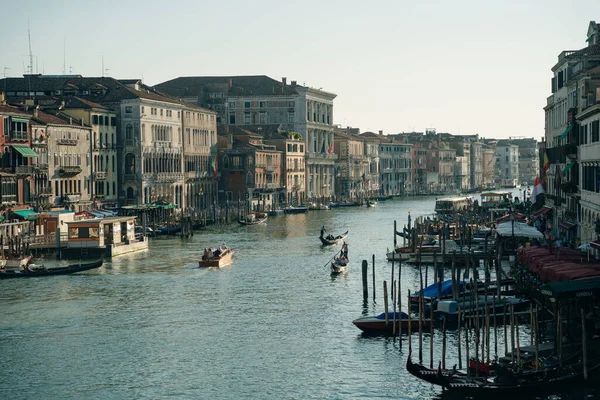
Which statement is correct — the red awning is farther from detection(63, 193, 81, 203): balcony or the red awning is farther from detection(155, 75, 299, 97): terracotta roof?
detection(155, 75, 299, 97): terracotta roof

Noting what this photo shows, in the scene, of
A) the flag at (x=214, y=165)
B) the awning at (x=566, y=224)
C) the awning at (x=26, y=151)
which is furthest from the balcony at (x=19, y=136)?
the flag at (x=214, y=165)

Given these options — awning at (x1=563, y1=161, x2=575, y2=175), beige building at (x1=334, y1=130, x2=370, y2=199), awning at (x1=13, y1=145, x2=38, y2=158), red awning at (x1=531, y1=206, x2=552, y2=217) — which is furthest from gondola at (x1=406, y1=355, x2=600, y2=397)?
beige building at (x1=334, y1=130, x2=370, y2=199)

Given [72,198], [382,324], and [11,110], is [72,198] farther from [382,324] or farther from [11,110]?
[382,324]

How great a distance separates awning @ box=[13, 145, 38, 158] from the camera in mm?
56938

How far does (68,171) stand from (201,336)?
3582 centimetres

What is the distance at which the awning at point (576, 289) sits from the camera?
81.5 ft

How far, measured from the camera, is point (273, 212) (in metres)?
89.6

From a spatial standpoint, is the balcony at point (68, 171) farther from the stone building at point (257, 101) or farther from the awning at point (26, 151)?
the stone building at point (257, 101)

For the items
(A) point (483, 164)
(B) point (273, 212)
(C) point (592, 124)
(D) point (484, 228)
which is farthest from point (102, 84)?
(A) point (483, 164)

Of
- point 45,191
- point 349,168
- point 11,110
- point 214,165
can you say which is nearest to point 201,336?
point 11,110

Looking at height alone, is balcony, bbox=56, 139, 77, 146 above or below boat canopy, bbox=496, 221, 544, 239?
above

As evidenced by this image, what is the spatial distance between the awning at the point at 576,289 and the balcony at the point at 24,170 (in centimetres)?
3737

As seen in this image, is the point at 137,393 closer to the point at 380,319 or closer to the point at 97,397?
the point at 97,397

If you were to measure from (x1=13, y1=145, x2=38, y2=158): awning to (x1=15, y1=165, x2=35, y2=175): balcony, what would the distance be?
58 cm
